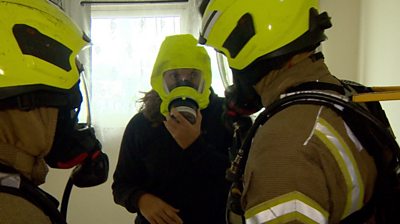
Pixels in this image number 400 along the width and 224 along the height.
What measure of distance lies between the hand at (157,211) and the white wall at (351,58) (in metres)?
1.20

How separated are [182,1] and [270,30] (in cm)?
224

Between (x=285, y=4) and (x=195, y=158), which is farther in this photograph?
(x=195, y=158)

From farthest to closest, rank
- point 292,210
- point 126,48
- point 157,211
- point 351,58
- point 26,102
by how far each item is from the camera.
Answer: point 126,48
point 351,58
point 157,211
point 26,102
point 292,210

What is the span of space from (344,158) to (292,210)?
0.47ft

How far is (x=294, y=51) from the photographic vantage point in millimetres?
1008

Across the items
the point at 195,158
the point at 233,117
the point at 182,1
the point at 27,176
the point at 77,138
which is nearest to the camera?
the point at 27,176

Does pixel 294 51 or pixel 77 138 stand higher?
pixel 294 51

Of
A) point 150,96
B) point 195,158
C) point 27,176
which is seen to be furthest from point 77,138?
point 150,96

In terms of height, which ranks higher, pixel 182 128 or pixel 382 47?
pixel 382 47

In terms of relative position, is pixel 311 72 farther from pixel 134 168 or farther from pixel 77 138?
pixel 134 168

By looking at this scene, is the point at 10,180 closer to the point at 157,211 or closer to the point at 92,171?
the point at 92,171

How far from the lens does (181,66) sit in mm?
1762

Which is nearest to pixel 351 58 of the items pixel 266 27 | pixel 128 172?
pixel 128 172

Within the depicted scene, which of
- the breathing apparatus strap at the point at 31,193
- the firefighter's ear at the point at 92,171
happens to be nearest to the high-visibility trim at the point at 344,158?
the breathing apparatus strap at the point at 31,193
